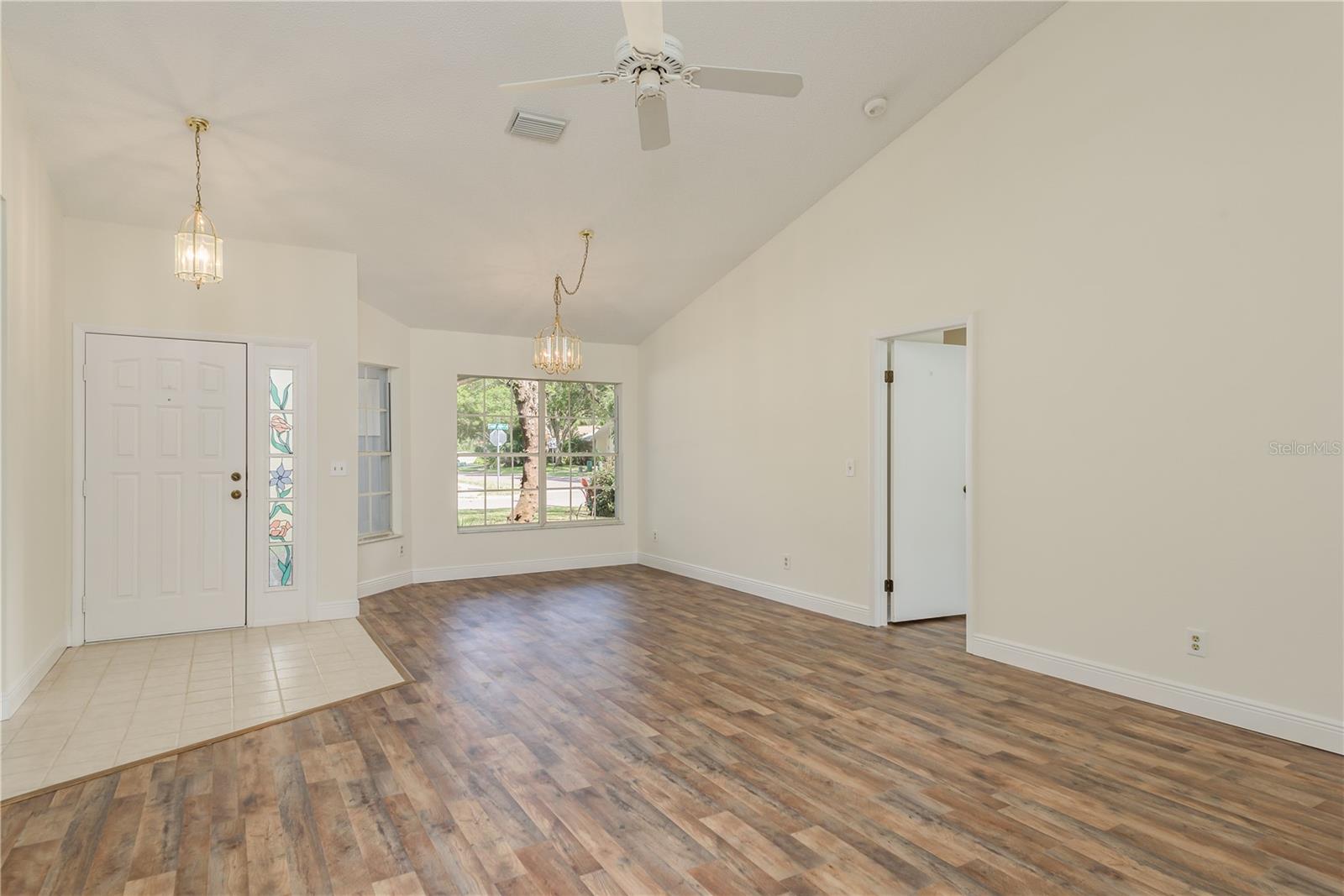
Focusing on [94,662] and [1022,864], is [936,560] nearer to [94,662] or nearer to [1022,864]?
[1022,864]

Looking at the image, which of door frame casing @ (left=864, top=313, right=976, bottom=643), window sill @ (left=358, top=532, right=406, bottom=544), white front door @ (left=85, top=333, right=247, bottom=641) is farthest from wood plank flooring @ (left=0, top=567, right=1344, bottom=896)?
window sill @ (left=358, top=532, right=406, bottom=544)

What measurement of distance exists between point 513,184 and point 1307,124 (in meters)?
4.18

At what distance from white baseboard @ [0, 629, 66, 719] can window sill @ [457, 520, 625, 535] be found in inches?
128

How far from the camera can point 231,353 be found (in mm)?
5180

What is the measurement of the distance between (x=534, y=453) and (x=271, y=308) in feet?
9.92

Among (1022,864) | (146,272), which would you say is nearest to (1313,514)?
(1022,864)

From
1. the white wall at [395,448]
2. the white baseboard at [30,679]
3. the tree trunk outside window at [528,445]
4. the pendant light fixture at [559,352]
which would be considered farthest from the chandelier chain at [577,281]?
the white baseboard at [30,679]

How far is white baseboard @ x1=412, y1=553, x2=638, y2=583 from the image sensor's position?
23.1 ft

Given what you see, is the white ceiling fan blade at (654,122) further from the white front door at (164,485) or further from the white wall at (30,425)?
the white front door at (164,485)

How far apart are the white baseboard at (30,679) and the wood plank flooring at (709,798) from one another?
3.62ft

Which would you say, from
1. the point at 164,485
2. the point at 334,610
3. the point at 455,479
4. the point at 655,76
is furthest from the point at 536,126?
the point at 455,479

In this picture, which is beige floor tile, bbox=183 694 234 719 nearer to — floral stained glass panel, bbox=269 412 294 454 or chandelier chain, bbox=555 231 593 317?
floral stained glass panel, bbox=269 412 294 454

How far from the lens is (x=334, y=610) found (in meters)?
5.49

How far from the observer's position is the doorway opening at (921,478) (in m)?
5.23
